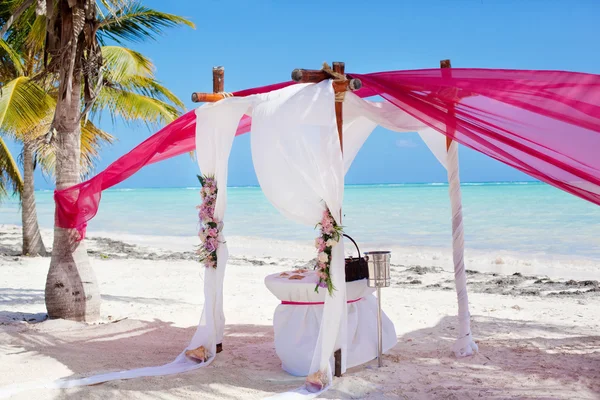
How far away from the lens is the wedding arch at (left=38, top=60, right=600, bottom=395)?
403cm

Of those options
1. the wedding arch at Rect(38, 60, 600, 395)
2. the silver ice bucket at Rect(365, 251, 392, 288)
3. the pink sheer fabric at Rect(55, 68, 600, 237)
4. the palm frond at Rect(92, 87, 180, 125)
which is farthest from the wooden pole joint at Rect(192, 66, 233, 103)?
the palm frond at Rect(92, 87, 180, 125)

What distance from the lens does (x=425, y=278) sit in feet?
34.0

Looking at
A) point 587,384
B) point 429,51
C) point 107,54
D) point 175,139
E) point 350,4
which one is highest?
point 350,4

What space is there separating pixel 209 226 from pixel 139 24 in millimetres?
4352

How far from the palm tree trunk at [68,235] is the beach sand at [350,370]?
0.80 feet

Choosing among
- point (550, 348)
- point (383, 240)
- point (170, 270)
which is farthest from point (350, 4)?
point (550, 348)

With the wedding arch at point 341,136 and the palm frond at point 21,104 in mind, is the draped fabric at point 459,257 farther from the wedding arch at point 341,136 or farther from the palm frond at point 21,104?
the palm frond at point 21,104

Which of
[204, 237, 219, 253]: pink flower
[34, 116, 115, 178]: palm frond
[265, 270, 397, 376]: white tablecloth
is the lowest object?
[265, 270, 397, 376]: white tablecloth

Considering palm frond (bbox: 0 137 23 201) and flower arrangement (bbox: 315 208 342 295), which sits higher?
palm frond (bbox: 0 137 23 201)

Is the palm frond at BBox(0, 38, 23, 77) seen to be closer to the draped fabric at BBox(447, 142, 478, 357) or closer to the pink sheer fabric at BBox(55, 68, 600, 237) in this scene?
the pink sheer fabric at BBox(55, 68, 600, 237)

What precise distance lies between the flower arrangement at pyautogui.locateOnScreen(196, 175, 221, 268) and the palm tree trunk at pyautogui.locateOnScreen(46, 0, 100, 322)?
6.39 ft

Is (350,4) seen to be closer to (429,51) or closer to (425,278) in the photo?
(429,51)

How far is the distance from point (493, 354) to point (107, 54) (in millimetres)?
7159

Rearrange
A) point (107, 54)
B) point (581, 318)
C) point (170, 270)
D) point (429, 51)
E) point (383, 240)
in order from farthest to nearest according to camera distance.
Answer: point (429, 51) < point (383, 240) < point (170, 270) < point (107, 54) < point (581, 318)
